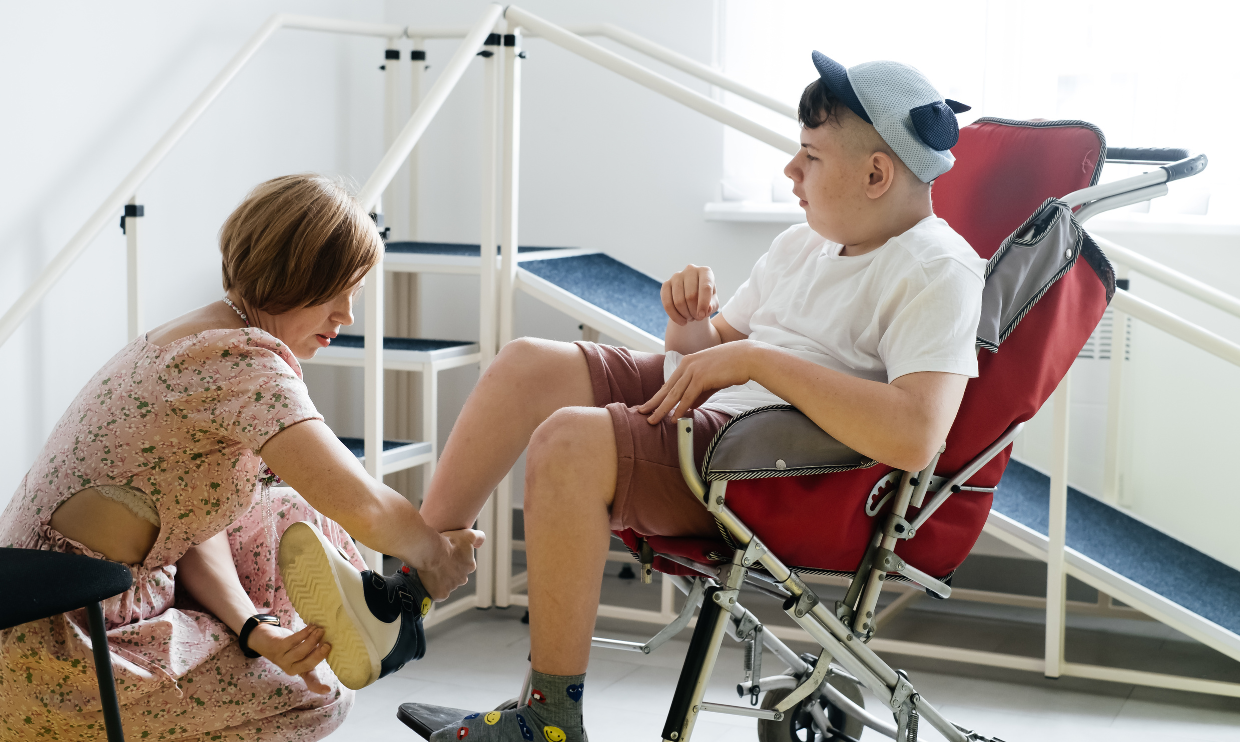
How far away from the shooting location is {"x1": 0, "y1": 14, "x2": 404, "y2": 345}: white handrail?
2025mm

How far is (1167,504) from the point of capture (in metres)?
2.54

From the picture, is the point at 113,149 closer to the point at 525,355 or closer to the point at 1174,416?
the point at 525,355

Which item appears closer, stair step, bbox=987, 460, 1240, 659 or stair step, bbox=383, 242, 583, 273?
stair step, bbox=987, 460, 1240, 659

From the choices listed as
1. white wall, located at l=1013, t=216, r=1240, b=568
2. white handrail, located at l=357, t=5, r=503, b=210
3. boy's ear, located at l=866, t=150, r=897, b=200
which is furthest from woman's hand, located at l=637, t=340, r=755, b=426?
white wall, located at l=1013, t=216, r=1240, b=568

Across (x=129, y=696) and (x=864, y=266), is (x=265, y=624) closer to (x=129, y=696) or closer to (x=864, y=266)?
(x=129, y=696)

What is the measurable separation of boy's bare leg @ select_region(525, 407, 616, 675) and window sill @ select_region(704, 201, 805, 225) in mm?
1875

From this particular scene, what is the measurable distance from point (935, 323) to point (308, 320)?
27.5 inches

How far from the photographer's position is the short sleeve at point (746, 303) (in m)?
1.66

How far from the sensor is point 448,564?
133cm

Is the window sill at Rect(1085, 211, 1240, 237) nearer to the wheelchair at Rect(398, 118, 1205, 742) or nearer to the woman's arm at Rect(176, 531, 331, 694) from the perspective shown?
the wheelchair at Rect(398, 118, 1205, 742)

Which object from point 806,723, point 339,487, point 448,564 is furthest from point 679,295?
point 806,723

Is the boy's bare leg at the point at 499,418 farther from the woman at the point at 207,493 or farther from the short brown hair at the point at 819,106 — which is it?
the short brown hair at the point at 819,106

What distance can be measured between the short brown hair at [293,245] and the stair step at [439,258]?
135 centimetres

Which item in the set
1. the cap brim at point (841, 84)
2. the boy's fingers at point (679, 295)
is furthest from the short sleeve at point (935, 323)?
the boy's fingers at point (679, 295)
